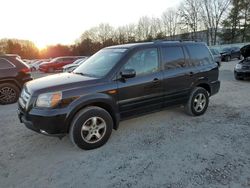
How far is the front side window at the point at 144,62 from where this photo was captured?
13.2 ft

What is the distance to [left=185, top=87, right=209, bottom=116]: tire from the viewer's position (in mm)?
5031

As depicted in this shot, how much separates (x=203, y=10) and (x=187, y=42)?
182 ft

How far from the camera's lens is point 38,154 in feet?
12.1

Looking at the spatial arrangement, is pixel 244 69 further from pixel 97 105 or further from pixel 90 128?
pixel 90 128

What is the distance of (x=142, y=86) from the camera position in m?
4.10

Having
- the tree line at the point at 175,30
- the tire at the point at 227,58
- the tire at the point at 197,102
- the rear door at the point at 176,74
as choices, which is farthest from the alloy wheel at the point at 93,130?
the tree line at the point at 175,30

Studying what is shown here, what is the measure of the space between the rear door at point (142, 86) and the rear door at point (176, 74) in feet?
0.60

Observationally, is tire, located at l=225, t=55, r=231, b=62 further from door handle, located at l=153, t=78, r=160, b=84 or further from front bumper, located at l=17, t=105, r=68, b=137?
front bumper, located at l=17, t=105, r=68, b=137

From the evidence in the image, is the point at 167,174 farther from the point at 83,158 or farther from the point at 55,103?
the point at 55,103

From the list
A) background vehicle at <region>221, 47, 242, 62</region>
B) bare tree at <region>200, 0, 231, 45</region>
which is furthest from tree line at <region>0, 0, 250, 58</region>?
background vehicle at <region>221, 47, 242, 62</region>

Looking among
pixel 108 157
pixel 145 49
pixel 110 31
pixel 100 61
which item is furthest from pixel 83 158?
pixel 110 31

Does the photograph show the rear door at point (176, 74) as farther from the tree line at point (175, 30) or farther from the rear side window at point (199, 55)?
the tree line at point (175, 30)

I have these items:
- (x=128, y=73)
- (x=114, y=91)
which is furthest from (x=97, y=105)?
(x=128, y=73)

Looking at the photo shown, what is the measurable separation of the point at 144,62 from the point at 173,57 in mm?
844
